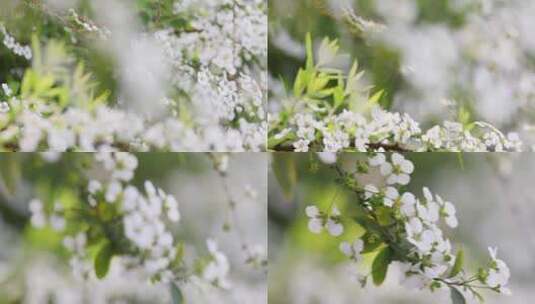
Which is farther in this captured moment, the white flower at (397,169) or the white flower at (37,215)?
the white flower at (397,169)

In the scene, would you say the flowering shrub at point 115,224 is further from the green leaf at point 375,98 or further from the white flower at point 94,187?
the green leaf at point 375,98

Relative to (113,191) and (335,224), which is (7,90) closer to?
(113,191)

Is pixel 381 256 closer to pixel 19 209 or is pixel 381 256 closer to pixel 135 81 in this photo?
pixel 135 81

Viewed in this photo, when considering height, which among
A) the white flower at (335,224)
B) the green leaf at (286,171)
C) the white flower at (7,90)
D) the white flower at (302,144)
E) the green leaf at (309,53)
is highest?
the green leaf at (309,53)

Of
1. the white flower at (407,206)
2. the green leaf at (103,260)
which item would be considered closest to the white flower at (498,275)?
the white flower at (407,206)

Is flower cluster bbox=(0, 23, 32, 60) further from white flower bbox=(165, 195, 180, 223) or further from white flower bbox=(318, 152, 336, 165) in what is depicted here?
white flower bbox=(318, 152, 336, 165)

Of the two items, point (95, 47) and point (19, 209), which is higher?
point (95, 47)

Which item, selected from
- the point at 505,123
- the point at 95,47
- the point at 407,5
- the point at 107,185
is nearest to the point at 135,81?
the point at 95,47
